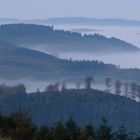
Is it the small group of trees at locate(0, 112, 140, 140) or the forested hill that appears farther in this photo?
the forested hill

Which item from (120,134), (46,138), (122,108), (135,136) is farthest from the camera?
(122,108)

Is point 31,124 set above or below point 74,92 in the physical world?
above

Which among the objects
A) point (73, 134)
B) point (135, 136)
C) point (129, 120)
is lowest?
point (129, 120)

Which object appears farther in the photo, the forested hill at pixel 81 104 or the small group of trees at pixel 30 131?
the forested hill at pixel 81 104

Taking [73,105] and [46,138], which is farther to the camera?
[73,105]

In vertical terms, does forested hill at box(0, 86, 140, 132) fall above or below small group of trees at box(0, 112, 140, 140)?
below

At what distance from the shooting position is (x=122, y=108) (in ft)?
349

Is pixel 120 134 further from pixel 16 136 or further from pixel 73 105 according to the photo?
pixel 73 105

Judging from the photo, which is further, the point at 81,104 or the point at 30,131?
the point at 81,104

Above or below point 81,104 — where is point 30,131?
above

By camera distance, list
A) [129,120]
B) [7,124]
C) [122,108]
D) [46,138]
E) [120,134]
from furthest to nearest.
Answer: [122,108]
[129,120]
[120,134]
[7,124]
[46,138]

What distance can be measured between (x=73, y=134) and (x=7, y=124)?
2.07 m

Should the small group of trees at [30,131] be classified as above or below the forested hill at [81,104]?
above

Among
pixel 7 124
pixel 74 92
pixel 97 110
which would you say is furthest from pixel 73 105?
pixel 7 124
